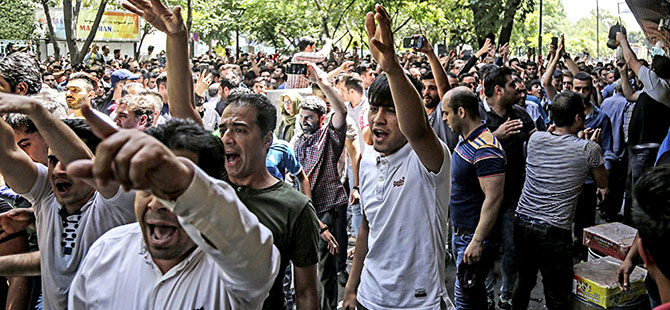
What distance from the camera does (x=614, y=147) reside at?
8664mm

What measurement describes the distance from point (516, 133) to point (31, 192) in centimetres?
394

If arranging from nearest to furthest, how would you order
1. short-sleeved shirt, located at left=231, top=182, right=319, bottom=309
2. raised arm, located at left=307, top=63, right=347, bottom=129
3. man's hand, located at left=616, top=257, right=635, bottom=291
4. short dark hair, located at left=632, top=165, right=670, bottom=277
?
1. short dark hair, located at left=632, top=165, right=670, bottom=277
2. short-sleeved shirt, located at left=231, top=182, right=319, bottom=309
3. man's hand, located at left=616, top=257, right=635, bottom=291
4. raised arm, located at left=307, top=63, right=347, bottom=129

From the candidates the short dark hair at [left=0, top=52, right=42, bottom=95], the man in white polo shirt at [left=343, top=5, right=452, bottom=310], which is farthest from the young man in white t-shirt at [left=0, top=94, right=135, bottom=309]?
the short dark hair at [left=0, top=52, right=42, bottom=95]

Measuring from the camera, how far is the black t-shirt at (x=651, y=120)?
295 inches

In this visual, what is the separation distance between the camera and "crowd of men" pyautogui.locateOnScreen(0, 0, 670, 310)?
182 cm

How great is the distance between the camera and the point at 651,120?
758 cm

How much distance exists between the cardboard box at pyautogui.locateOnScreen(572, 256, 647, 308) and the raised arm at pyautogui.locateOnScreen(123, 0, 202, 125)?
10.4ft

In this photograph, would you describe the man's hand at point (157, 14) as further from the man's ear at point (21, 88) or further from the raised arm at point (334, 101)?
the man's ear at point (21, 88)

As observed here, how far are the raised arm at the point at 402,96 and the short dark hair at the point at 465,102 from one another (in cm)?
151

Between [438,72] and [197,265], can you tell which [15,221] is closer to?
[197,265]

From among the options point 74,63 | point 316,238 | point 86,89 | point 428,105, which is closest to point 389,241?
point 316,238

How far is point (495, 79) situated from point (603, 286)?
1.99 m

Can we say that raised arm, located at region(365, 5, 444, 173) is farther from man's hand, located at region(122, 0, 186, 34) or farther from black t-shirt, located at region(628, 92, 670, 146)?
black t-shirt, located at region(628, 92, 670, 146)

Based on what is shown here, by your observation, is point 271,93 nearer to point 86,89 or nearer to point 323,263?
point 86,89
